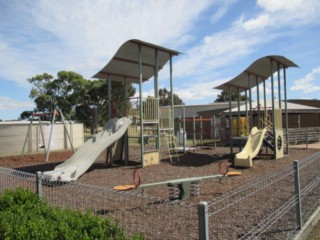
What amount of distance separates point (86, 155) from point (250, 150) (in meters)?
6.38

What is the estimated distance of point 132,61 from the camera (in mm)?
14062

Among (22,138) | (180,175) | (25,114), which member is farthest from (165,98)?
(180,175)

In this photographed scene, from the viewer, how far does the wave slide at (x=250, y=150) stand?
38.1 ft

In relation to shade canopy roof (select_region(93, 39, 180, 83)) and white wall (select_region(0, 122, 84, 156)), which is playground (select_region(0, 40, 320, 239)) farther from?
white wall (select_region(0, 122, 84, 156))

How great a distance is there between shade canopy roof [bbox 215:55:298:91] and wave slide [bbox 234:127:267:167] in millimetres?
2825

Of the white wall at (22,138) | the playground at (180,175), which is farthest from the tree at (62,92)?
the playground at (180,175)

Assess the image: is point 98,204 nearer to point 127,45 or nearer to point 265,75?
point 127,45

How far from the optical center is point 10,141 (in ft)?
74.3

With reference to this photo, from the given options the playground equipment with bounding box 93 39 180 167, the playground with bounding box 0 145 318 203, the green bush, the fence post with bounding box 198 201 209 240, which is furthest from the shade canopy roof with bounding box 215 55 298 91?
the fence post with bounding box 198 201 209 240

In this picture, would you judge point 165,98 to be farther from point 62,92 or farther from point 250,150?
point 250,150

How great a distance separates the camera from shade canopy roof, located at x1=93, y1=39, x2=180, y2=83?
12.8m

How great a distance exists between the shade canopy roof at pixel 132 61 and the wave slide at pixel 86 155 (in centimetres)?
262

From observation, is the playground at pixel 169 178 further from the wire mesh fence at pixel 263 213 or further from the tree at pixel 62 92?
the tree at pixel 62 92

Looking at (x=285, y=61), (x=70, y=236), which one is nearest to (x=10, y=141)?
(x=285, y=61)
